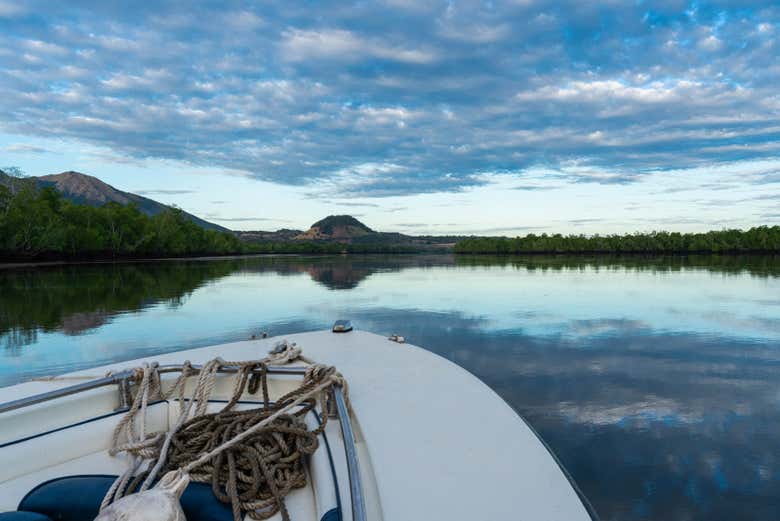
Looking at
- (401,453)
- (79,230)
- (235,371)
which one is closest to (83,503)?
(235,371)

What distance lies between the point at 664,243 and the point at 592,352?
377 ft

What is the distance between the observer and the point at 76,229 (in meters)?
54.3

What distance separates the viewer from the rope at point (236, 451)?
1935 millimetres

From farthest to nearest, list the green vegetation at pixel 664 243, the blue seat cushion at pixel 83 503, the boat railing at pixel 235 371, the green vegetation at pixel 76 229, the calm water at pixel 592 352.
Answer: the green vegetation at pixel 664 243 < the green vegetation at pixel 76 229 < the calm water at pixel 592 352 < the blue seat cushion at pixel 83 503 < the boat railing at pixel 235 371

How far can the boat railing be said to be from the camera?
1600 millimetres

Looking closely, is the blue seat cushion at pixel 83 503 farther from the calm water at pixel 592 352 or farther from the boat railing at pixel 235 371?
the calm water at pixel 592 352

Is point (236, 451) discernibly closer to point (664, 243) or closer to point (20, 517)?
point (20, 517)

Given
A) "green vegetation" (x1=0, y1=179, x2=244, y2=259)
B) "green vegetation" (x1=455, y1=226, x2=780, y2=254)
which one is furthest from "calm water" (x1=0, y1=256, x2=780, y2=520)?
"green vegetation" (x1=455, y1=226, x2=780, y2=254)

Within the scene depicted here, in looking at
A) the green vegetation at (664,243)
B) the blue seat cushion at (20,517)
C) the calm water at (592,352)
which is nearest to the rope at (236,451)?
the blue seat cushion at (20,517)

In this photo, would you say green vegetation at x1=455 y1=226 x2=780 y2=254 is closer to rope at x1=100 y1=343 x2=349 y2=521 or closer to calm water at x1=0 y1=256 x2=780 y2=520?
calm water at x1=0 y1=256 x2=780 y2=520

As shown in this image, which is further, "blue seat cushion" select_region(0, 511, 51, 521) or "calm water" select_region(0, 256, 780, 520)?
"calm water" select_region(0, 256, 780, 520)

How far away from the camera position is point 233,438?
6.81ft

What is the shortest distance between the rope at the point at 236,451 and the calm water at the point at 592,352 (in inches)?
103

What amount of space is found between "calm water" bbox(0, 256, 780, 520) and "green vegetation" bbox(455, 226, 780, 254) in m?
100
